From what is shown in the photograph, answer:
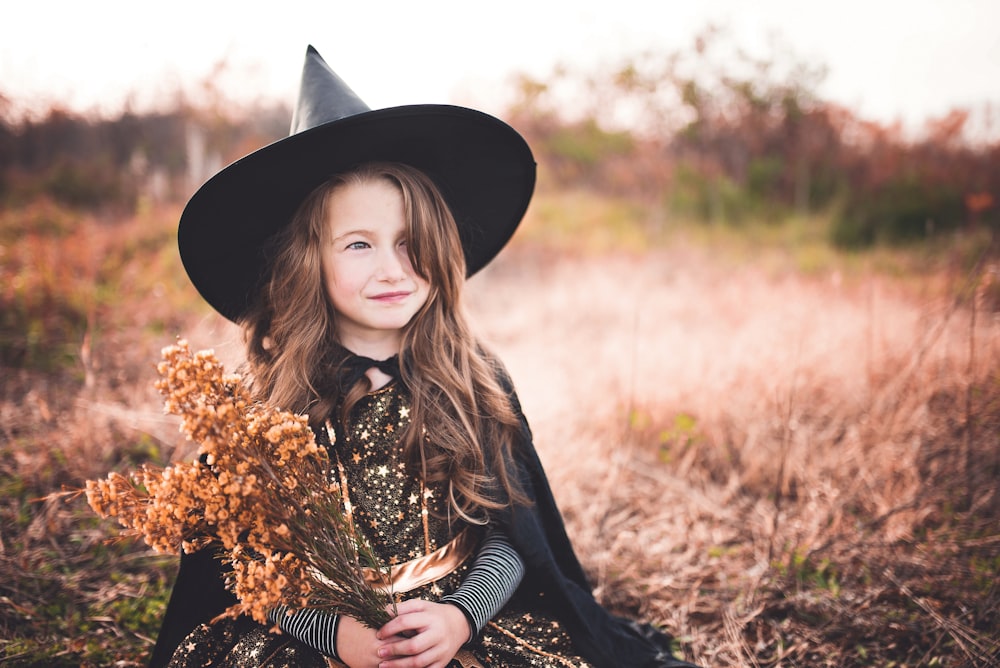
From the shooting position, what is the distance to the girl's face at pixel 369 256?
1631 millimetres

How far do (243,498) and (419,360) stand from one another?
29.4 inches

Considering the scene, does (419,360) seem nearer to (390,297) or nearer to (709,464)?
(390,297)

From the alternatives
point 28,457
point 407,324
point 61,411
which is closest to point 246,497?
point 407,324

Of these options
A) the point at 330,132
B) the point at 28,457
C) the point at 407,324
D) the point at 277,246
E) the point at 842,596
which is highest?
the point at 330,132

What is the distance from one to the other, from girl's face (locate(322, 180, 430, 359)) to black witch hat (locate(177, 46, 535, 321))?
0.32 ft

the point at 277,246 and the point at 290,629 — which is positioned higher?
the point at 277,246

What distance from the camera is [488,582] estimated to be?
5.20 feet

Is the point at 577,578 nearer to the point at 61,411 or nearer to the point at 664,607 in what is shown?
the point at 664,607

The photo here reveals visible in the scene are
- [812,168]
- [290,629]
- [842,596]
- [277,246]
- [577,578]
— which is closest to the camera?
[290,629]

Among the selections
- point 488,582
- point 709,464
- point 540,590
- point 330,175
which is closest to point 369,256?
point 330,175

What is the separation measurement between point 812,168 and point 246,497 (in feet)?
43.3

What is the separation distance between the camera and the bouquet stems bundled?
1077mm

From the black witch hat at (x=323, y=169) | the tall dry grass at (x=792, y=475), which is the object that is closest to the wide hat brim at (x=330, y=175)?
the black witch hat at (x=323, y=169)

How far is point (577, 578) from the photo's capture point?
193 centimetres
